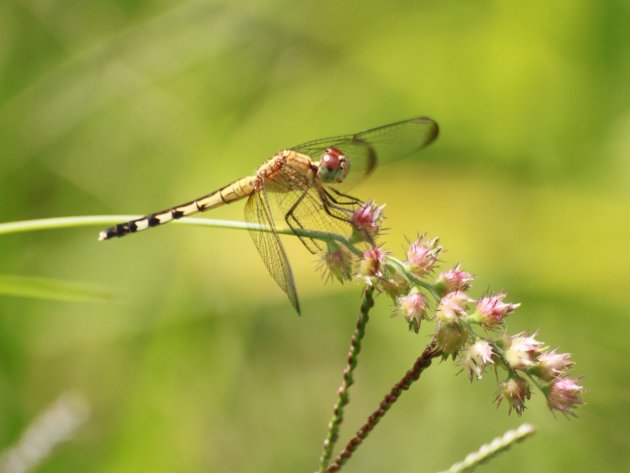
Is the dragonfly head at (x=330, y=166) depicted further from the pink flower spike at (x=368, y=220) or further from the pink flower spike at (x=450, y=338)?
the pink flower spike at (x=450, y=338)

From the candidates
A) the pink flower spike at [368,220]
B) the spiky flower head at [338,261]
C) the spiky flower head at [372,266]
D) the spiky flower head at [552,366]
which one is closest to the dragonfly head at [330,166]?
the pink flower spike at [368,220]

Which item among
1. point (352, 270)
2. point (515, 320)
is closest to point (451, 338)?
point (352, 270)

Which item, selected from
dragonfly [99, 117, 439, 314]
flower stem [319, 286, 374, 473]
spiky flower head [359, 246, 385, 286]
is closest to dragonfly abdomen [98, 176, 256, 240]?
dragonfly [99, 117, 439, 314]

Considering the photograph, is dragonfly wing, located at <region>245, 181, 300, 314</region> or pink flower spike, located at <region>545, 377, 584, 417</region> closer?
pink flower spike, located at <region>545, 377, 584, 417</region>

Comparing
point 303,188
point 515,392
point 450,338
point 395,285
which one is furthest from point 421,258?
point 303,188

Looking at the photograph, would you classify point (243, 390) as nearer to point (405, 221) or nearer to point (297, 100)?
point (405, 221)

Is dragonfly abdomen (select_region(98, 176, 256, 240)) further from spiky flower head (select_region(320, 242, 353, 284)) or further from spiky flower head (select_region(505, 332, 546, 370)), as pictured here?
spiky flower head (select_region(505, 332, 546, 370))
